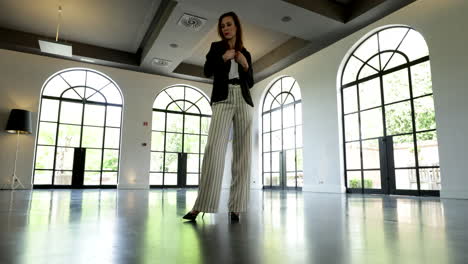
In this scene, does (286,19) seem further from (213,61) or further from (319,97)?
(213,61)

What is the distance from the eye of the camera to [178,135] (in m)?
10.9

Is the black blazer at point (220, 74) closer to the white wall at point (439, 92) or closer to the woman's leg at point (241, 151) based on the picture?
the woman's leg at point (241, 151)

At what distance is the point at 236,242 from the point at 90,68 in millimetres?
9851

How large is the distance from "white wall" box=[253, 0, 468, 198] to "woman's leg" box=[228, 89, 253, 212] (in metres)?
5.01

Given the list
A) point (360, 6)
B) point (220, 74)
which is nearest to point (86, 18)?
point (360, 6)

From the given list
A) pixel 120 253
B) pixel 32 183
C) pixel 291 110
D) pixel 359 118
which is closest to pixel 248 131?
pixel 120 253

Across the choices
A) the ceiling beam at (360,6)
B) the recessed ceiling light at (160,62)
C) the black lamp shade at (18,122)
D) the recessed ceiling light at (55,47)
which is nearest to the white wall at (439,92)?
the ceiling beam at (360,6)

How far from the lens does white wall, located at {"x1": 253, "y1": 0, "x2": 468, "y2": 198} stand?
5230mm

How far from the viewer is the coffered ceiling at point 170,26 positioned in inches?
251

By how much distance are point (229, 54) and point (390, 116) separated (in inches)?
239

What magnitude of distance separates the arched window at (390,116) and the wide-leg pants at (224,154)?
538cm

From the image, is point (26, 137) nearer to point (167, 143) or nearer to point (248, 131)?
point (167, 143)

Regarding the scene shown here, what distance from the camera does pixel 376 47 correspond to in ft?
23.2

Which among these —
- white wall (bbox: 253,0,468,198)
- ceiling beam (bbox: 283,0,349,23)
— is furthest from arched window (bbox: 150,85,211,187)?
ceiling beam (bbox: 283,0,349,23)
